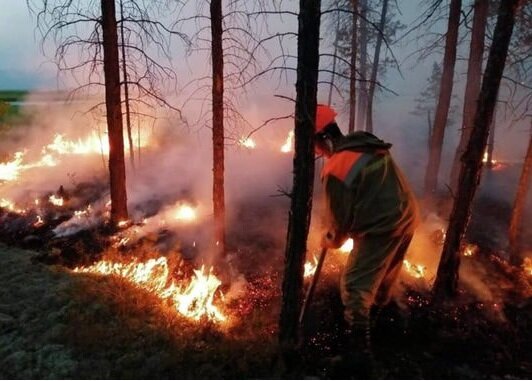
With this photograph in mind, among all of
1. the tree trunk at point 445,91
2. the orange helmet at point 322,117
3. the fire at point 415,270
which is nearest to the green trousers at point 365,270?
the orange helmet at point 322,117

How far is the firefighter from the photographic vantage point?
4.34 m

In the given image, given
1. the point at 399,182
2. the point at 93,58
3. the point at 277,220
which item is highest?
the point at 93,58

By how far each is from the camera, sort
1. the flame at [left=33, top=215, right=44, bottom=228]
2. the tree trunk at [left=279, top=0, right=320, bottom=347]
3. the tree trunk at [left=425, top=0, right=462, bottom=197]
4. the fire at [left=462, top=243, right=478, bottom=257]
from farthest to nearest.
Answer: the tree trunk at [left=425, top=0, right=462, bottom=197]
the flame at [left=33, top=215, right=44, bottom=228]
the fire at [left=462, top=243, right=478, bottom=257]
the tree trunk at [left=279, top=0, right=320, bottom=347]

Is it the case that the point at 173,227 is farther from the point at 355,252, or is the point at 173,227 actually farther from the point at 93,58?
the point at 355,252

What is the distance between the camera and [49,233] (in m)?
11.6

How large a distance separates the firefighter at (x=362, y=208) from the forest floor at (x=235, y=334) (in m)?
0.87

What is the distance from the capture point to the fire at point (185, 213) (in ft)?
41.3

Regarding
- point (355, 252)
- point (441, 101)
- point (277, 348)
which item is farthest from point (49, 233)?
point (441, 101)

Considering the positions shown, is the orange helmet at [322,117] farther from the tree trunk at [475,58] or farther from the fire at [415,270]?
the tree trunk at [475,58]

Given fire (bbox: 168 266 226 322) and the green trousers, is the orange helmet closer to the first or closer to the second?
the green trousers

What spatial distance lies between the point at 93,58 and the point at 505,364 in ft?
33.6

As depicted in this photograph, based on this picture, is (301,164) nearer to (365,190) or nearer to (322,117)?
(322,117)

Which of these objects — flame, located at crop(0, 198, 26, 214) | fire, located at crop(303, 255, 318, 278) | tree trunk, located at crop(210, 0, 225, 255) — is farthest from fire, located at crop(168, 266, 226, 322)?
flame, located at crop(0, 198, 26, 214)

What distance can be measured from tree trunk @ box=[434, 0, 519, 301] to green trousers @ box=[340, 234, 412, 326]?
2556 mm
